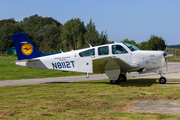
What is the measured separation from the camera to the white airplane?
1295cm

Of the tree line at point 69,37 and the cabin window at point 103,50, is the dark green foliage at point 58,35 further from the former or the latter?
the cabin window at point 103,50

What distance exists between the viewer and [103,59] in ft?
39.8

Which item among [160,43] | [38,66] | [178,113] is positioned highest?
[160,43]

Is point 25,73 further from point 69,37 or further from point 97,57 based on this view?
point 69,37

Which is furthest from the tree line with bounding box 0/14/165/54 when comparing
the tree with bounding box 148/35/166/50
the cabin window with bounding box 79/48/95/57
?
the cabin window with bounding box 79/48/95/57

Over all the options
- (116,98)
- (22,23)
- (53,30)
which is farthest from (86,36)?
(22,23)

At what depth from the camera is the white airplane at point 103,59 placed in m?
13.0

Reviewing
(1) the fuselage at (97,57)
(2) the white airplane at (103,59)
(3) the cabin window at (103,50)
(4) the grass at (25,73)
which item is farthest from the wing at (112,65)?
(4) the grass at (25,73)

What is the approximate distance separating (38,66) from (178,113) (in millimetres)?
10265

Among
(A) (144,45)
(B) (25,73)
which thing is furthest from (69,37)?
(B) (25,73)

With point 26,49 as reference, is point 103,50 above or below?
below

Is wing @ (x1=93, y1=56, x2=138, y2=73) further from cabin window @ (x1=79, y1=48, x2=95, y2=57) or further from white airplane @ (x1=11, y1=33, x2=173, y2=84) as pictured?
cabin window @ (x1=79, y1=48, x2=95, y2=57)

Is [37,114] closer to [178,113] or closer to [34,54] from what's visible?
[178,113]

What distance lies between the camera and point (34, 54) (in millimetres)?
14828
